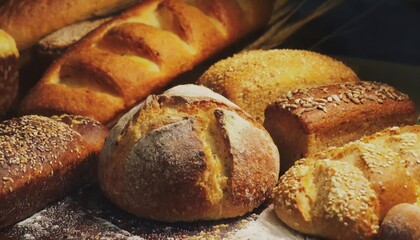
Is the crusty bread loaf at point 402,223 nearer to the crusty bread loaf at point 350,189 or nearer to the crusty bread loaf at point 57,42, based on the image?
the crusty bread loaf at point 350,189

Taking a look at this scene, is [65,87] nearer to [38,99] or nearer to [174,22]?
[38,99]

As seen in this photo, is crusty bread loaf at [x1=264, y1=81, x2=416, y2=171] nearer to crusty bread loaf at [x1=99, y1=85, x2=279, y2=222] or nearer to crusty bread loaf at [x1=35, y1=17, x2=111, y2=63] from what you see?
crusty bread loaf at [x1=99, y1=85, x2=279, y2=222]

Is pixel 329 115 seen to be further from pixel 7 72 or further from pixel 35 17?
pixel 35 17

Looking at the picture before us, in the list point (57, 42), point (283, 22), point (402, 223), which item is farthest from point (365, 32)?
point (402, 223)

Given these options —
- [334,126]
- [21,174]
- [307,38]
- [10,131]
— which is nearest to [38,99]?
[10,131]

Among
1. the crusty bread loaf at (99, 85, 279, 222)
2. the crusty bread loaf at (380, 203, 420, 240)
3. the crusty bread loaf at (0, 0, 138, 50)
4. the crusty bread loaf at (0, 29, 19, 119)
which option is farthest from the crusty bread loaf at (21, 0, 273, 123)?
the crusty bread loaf at (380, 203, 420, 240)

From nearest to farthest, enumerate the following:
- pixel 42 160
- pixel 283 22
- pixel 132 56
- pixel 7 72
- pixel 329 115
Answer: pixel 42 160 < pixel 329 115 < pixel 7 72 < pixel 132 56 < pixel 283 22
